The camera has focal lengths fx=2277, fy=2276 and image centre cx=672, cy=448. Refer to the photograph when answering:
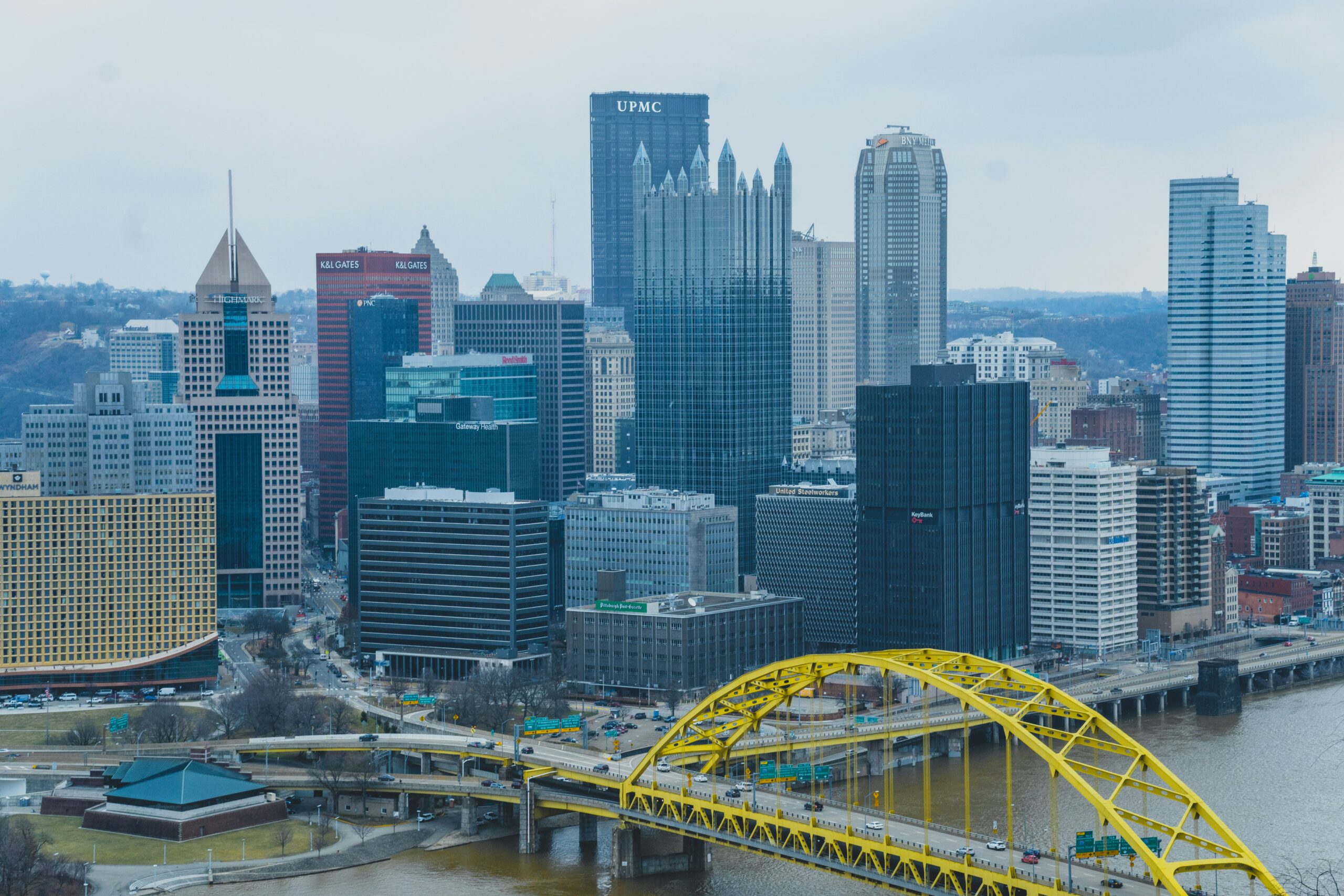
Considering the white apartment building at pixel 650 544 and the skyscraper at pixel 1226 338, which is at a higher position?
the skyscraper at pixel 1226 338

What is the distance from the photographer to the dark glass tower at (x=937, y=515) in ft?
364

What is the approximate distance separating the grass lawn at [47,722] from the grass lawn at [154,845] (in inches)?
613

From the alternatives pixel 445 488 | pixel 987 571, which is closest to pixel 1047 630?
pixel 987 571

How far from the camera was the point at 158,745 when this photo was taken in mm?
90312

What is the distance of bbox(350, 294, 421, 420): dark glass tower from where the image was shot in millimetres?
180375

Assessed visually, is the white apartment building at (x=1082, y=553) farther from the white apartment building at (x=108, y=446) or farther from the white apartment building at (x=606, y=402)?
the white apartment building at (x=606, y=402)

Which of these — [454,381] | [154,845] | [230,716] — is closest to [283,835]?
[154,845]

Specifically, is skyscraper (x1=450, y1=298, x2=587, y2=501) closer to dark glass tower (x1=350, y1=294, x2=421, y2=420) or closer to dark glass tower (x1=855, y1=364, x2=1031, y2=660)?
dark glass tower (x1=350, y1=294, x2=421, y2=420)

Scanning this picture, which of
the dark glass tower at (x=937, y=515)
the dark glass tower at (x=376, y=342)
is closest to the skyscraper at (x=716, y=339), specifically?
the dark glass tower at (x=937, y=515)

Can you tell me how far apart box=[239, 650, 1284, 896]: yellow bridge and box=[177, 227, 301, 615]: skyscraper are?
47877 mm

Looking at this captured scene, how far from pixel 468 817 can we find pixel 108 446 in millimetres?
43597

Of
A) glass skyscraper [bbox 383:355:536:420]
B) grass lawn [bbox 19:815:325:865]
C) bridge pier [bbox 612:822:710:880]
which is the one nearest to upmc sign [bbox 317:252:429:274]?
glass skyscraper [bbox 383:355:536:420]

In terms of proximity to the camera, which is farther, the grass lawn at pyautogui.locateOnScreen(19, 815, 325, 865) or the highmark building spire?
the highmark building spire

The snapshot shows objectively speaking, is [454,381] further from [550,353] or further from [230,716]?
[230,716]
